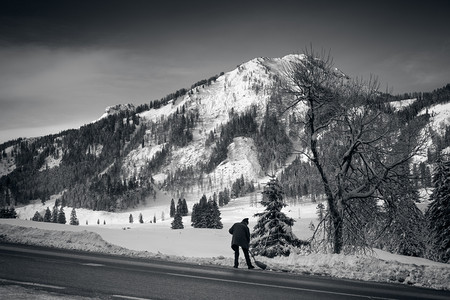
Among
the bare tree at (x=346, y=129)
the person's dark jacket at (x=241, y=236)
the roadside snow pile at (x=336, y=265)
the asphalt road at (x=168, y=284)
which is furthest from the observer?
the bare tree at (x=346, y=129)

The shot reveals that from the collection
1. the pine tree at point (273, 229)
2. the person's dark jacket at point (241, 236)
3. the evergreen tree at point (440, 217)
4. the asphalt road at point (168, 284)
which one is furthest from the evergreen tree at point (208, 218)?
the asphalt road at point (168, 284)

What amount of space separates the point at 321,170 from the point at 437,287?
8030 millimetres

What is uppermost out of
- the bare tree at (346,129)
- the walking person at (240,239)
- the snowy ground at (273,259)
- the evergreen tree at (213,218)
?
the bare tree at (346,129)

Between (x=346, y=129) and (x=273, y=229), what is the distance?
966 centimetres

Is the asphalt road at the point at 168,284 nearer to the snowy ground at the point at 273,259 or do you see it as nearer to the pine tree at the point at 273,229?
the snowy ground at the point at 273,259

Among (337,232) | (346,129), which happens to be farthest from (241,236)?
(346,129)

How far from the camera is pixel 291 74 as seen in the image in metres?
17.0

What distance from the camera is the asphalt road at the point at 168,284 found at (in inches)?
269

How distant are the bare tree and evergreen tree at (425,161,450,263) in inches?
542

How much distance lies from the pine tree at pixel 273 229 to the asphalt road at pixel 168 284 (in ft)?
45.4

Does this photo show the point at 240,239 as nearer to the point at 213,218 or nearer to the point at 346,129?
the point at 346,129

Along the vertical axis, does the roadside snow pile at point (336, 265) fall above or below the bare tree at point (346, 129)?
below

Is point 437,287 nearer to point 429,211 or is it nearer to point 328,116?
point 328,116

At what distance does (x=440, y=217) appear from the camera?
2884 cm
